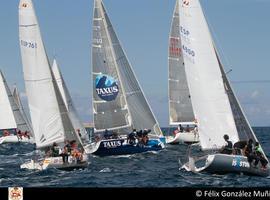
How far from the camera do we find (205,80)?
25781mm

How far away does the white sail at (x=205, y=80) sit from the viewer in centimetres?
2541

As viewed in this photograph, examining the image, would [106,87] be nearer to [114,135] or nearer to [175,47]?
[114,135]

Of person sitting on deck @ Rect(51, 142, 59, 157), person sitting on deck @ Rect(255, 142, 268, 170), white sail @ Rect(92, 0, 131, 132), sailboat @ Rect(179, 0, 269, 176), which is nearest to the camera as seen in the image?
person sitting on deck @ Rect(255, 142, 268, 170)

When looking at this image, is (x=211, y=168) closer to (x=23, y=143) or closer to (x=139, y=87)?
(x=139, y=87)

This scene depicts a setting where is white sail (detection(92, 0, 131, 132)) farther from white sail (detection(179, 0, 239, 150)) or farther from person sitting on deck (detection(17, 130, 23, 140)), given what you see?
person sitting on deck (detection(17, 130, 23, 140))

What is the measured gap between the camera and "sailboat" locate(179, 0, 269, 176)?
2522cm

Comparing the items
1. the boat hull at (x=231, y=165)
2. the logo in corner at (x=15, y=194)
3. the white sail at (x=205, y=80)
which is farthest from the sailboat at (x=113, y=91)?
the logo in corner at (x=15, y=194)

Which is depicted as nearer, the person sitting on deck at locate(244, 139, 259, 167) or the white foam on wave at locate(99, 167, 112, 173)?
the person sitting on deck at locate(244, 139, 259, 167)

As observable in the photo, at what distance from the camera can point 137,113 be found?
42.1 metres

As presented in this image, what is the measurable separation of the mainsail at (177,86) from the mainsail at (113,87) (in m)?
5.77

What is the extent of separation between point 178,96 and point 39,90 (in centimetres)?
2114

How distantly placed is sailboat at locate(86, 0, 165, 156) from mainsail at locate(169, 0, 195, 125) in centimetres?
574

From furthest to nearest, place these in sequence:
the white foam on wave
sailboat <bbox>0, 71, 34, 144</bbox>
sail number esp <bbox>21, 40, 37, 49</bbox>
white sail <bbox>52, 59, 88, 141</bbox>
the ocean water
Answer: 1. sailboat <bbox>0, 71, 34, 144</bbox>
2. white sail <bbox>52, 59, 88, 141</bbox>
3. sail number esp <bbox>21, 40, 37, 49</bbox>
4. the white foam on wave
5. the ocean water

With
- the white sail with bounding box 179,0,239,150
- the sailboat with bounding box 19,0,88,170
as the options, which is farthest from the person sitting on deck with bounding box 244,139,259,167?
the sailboat with bounding box 19,0,88,170
